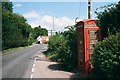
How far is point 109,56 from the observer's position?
1346 cm

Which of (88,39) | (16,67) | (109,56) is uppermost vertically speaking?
(88,39)

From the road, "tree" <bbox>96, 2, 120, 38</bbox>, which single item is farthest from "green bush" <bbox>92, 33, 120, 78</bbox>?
the road

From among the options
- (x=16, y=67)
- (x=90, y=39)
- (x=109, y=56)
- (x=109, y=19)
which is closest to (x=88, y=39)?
(x=90, y=39)

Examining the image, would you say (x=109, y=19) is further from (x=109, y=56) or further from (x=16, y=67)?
(x=16, y=67)

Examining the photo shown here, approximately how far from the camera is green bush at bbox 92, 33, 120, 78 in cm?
1303

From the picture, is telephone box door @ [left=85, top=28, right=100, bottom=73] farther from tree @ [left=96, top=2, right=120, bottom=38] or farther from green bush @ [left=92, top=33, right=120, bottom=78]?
green bush @ [left=92, top=33, right=120, bottom=78]

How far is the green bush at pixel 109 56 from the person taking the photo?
1303cm

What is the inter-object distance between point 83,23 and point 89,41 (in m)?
1.10

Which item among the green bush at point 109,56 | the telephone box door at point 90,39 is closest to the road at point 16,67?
the telephone box door at point 90,39

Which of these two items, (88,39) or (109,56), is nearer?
(109,56)

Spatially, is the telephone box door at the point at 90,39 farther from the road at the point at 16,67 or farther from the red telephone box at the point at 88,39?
the road at the point at 16,67

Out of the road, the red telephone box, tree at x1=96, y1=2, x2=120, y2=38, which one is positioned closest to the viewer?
tree at x1=96, y1=2, x2=120, y2=38

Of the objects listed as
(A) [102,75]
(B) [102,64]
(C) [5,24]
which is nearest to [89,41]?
(A) [102,75]

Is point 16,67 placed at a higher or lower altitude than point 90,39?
lower
